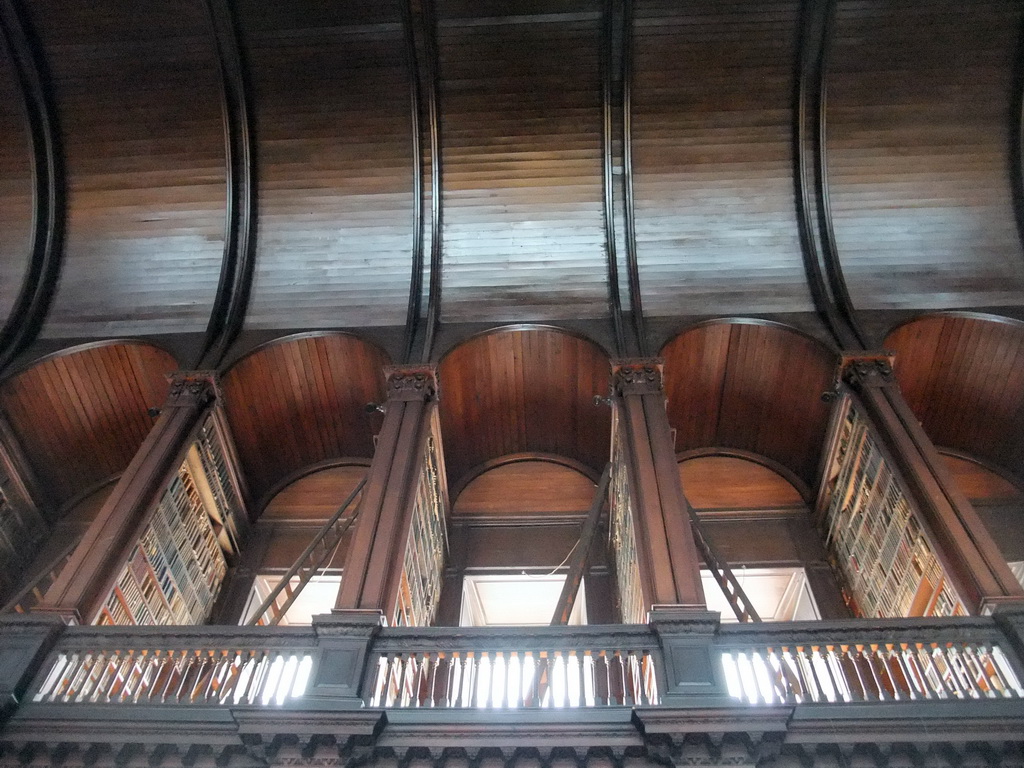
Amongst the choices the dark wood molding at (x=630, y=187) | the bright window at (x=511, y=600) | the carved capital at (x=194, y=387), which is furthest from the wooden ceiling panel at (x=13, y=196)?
the dark wood molding at (x=630, y=187)

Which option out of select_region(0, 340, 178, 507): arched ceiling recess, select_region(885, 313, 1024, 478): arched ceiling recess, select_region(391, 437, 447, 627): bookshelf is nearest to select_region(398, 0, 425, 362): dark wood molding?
select_region(391, 437, 447, 627): bookshelf

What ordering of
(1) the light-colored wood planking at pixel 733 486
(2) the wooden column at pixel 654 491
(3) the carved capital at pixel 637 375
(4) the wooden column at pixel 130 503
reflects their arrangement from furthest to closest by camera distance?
1. (1) the light-colored wood planking at pixel 733 486
2. (3) the carved capital at pixel 637 375
3. (4) the wooden column at pixel 130 503
4. (2) the wooden column at pixel 654 491

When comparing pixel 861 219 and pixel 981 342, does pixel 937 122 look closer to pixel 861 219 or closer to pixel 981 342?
pixel 861 219

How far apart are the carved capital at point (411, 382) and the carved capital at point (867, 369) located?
610 cm

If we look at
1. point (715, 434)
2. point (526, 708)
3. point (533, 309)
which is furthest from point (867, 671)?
point (533, 309)

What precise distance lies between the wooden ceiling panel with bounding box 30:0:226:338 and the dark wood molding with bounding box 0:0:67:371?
0.51 feet

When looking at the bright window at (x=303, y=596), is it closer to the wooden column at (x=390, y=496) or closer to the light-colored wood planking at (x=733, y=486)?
the wooden column at (x=390, y=496)

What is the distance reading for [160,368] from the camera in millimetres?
14656

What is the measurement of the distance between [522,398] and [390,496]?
4.43m

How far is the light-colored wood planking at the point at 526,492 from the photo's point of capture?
1491cm

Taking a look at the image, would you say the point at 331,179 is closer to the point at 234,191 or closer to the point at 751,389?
the point at 234,191

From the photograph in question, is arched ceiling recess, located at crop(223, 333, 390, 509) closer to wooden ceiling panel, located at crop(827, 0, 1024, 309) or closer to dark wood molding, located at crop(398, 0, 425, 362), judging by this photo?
dark wood molding, located at crop(398, 0, 425, 362)

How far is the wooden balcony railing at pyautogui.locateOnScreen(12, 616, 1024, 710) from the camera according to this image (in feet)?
28.1

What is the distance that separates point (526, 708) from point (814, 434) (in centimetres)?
829
